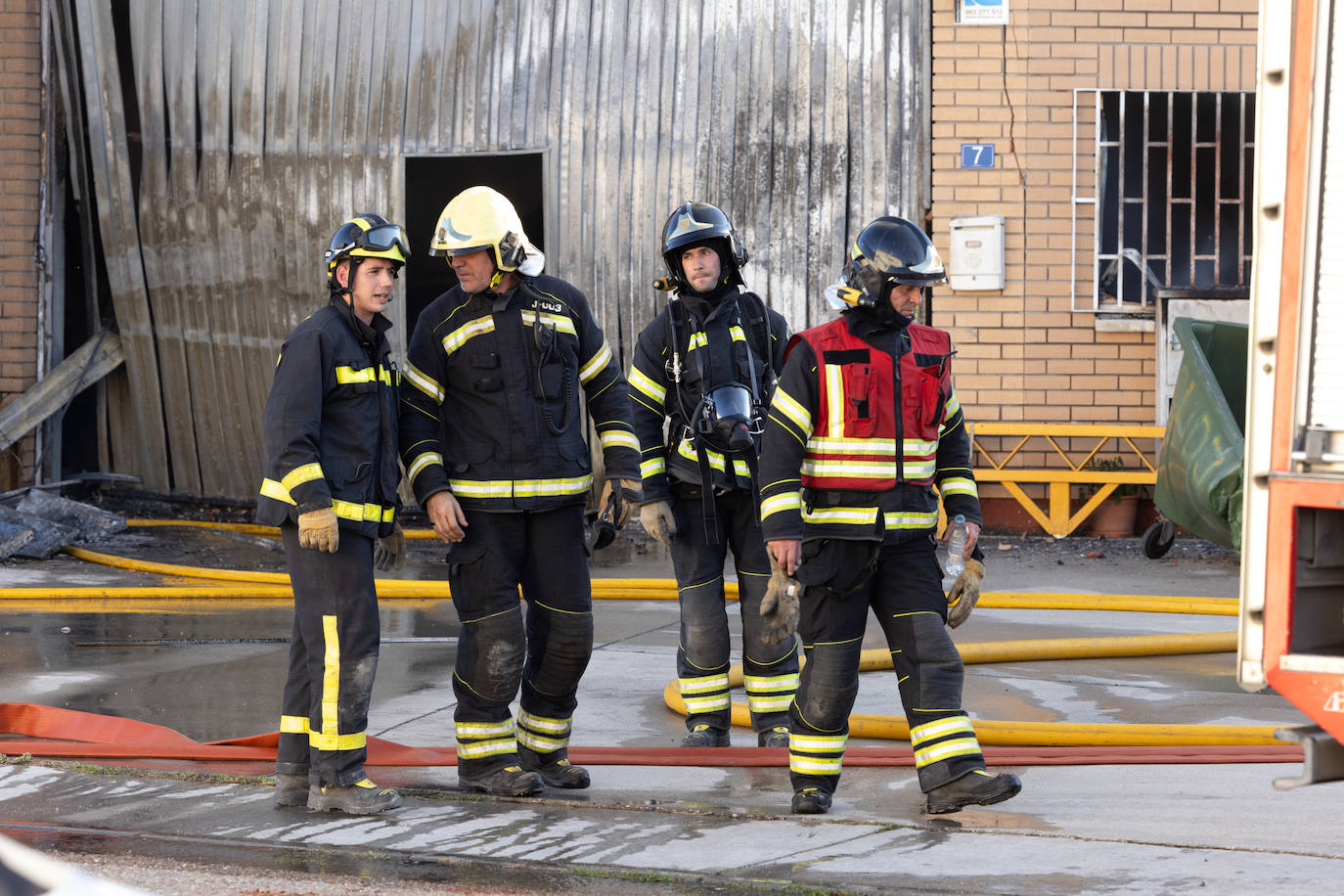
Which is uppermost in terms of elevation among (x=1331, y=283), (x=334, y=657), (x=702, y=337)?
(x=1331, y=283)

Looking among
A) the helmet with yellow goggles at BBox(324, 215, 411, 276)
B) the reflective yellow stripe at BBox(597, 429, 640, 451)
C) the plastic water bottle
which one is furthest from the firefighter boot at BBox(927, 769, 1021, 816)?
the helmet with yellow goggles at BBox(324, 215, 411, 276)

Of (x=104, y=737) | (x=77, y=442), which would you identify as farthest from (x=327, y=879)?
(x=77, y=442)

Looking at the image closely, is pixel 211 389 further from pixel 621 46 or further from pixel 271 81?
pixel 621 46

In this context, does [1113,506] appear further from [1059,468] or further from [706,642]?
[706,642]

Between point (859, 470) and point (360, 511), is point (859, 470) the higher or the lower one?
the higher one

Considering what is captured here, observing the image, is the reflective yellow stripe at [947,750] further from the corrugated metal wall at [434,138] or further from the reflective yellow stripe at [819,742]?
the corrugated metal wall at [434,138]

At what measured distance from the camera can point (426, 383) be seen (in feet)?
15.8

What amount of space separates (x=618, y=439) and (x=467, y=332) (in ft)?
2.03

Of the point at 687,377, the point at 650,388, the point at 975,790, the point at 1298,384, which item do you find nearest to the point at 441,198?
the point at 650,388

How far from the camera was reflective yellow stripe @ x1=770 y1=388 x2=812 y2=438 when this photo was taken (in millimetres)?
4387

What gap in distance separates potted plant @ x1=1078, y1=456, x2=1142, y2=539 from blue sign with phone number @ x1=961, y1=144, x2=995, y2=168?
1.93 metres

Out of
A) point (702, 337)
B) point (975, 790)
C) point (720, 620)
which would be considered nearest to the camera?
point (975, 790)

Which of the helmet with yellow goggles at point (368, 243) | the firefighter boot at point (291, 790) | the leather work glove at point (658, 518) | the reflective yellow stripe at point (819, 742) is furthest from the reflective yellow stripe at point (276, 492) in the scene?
the reflective yellow stripe at point (819, 742)

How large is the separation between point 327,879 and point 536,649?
1.20 m
